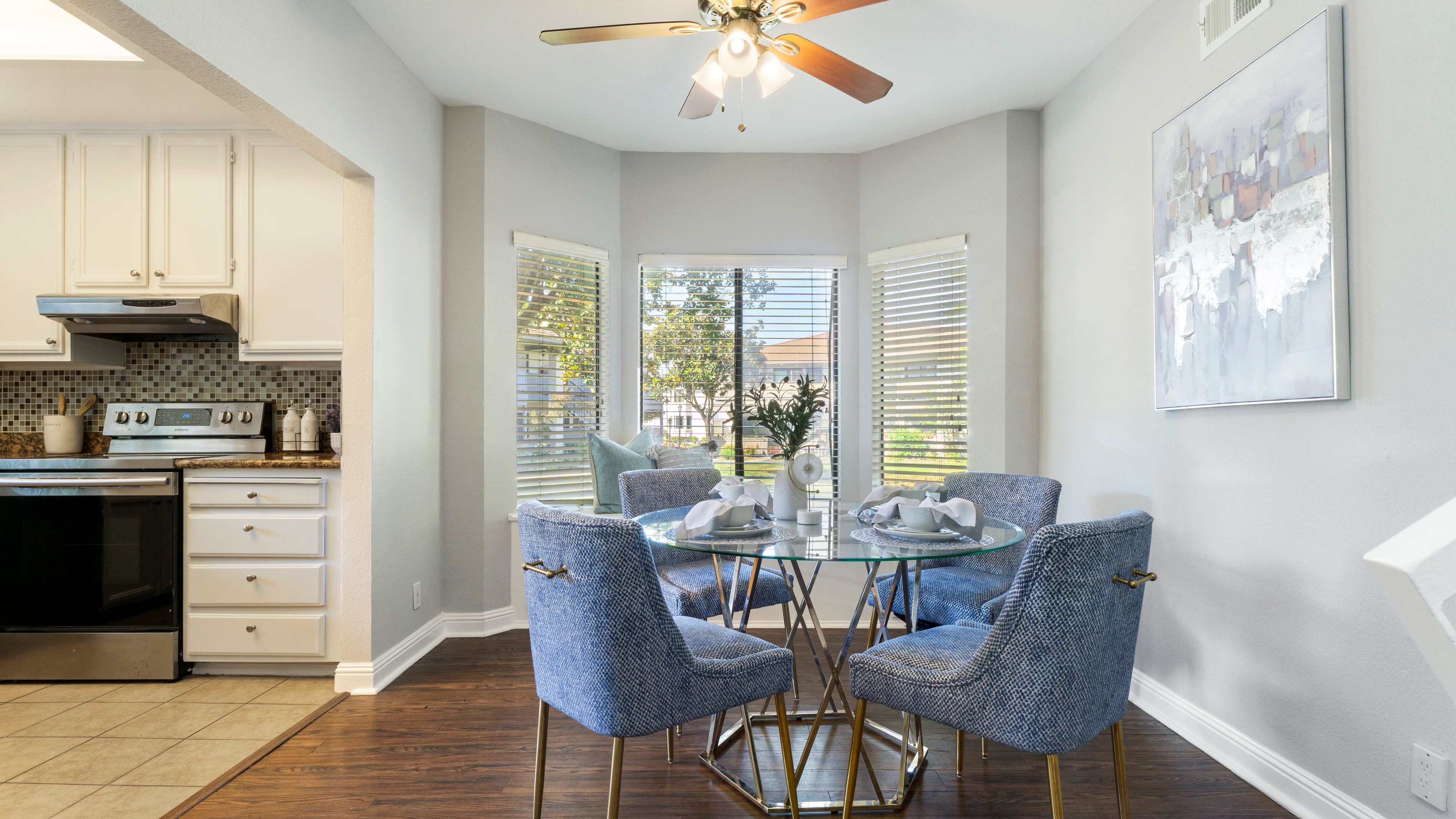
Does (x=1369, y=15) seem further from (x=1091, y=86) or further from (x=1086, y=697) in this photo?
(x=1086, y=697)

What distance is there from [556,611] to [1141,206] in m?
2.63

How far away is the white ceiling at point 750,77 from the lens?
9.45 ft

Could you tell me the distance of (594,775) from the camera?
2322 mm

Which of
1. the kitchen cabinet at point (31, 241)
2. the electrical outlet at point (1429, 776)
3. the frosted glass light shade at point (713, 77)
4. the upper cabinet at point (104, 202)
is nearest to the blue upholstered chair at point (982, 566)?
the electrical outlet at point (1429, 776)

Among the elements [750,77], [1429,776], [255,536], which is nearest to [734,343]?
[750,77]

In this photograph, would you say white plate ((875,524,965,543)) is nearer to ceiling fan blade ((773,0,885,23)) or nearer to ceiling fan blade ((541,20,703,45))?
ceiling fan blade ((773,0,885,23))

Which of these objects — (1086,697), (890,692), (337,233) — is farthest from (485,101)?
(1086,697)

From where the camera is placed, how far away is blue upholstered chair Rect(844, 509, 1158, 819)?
1.57 meters

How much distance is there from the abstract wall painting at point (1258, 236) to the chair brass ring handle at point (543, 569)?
6.68 feet

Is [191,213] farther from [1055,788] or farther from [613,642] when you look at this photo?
[1055,788]

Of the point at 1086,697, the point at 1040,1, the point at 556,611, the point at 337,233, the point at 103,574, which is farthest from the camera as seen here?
the point at 337,233

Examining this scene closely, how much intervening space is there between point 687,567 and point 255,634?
1874mm

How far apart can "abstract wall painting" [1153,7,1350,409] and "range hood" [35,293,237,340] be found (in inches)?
156

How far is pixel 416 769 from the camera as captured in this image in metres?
2.36
